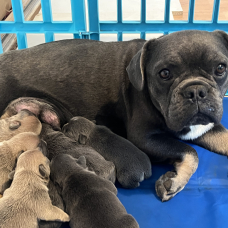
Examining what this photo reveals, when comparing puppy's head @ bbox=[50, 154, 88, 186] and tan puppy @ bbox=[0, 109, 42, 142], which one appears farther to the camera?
tan puppy @ bbox=[0, 109, 42, 142]

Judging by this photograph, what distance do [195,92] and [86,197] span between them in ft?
2.88

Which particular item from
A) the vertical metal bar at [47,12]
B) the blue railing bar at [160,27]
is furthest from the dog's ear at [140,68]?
the vertical metal bar at [47,12]

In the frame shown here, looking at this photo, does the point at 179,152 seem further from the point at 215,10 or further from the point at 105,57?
the point at 215,10

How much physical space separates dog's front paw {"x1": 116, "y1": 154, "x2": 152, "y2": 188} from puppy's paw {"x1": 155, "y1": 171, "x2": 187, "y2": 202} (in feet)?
0.37

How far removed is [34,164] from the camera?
5.90 ft

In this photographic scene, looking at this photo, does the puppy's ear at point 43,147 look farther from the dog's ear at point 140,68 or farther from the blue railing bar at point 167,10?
the blue railing bar at point 167,10

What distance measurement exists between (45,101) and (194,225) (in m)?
1.54

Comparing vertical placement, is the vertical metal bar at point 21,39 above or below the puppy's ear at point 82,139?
above

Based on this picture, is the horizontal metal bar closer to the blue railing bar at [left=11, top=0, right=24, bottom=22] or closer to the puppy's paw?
the blue railing bar at [left=11, top=0, right=24, bottom=22]

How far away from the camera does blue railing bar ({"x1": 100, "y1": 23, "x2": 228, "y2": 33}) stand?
9.94 ft

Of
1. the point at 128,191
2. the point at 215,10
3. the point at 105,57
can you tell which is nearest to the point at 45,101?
the point at 105,57

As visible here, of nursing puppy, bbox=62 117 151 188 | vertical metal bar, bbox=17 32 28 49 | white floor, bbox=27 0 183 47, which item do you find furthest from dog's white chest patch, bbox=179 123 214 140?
white floor, bbox=27 0 183 47

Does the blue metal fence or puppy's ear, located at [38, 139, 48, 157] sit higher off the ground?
the blue metal fence

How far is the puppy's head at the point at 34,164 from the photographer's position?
5.82ft
